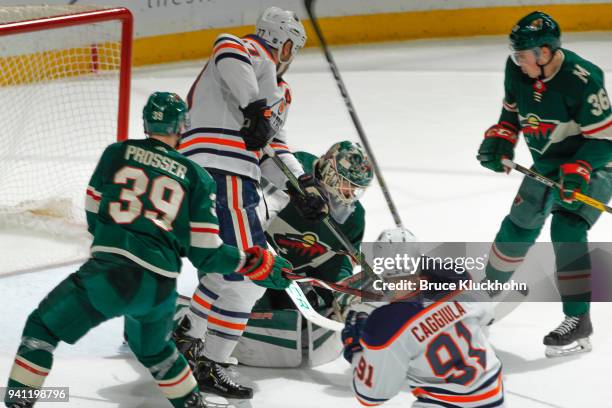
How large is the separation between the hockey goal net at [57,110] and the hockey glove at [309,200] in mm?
1275

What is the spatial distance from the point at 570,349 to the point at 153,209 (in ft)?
5.58

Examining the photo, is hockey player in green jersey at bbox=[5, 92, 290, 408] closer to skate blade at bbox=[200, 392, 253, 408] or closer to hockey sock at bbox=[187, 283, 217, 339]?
skate blade at bbox=[200, 392, 253, 408]

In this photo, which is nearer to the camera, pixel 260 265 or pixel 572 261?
pixel 260 265

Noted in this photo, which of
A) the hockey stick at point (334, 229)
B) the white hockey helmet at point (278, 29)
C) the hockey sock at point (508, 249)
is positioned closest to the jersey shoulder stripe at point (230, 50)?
the white hockey helmet at point (278, 29)

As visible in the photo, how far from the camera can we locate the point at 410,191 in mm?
5594

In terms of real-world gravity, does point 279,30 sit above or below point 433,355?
above

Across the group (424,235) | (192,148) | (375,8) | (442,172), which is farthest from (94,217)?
(375,8)

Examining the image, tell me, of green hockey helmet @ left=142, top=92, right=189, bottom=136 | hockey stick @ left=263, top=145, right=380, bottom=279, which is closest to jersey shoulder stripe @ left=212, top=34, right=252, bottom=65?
hockey stick @ left=263, top=145, right=380, bottom=279

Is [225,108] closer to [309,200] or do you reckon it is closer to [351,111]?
[309,200]

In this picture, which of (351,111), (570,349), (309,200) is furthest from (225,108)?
(570,349)

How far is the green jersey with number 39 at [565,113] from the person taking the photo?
365 centimetres

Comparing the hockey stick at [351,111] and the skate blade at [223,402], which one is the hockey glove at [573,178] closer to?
the hockey stick at [351,111]

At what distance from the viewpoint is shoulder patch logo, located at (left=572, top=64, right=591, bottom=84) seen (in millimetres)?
3662

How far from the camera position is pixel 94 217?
117 inches
